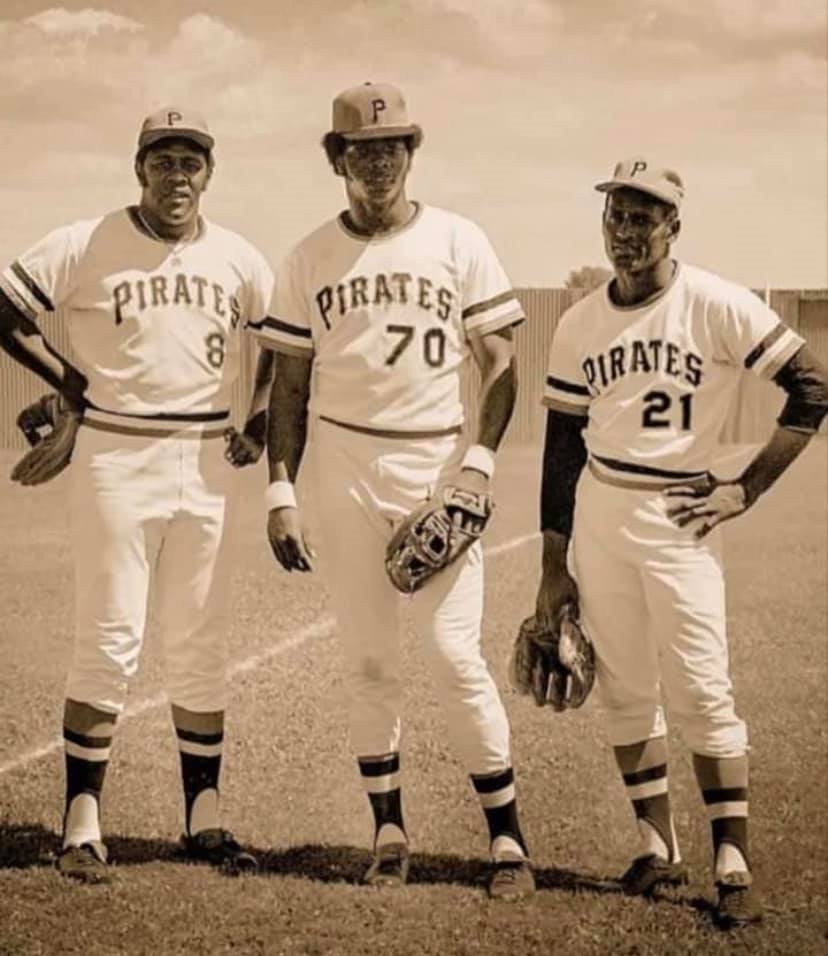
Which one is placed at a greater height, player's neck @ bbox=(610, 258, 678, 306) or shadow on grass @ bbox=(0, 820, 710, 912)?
player's neck @ bbox=(610, 258, 678, 306)

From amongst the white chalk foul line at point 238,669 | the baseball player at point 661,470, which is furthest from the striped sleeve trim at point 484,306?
the white chalk foul line at point 238,669

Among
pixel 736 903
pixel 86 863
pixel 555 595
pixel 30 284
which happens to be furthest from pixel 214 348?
pixel 736 903

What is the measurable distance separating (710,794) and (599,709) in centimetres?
167

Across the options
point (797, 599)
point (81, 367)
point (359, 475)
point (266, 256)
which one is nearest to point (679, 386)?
point (359, 475)

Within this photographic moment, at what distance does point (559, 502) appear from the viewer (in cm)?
338

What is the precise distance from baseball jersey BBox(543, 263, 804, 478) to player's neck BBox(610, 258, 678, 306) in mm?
15

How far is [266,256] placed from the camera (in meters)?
3.57

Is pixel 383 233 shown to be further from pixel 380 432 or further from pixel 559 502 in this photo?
pixel 559 502

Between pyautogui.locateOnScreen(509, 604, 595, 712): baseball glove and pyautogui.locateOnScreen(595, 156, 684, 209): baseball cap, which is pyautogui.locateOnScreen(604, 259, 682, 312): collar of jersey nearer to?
pyautogui.locateOnScreen(595, 156, 684, 209): baseball cap

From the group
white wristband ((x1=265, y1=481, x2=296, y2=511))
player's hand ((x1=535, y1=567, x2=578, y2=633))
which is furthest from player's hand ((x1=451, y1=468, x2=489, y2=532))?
white wristband ((x1=265, y1=481, x2=296, y2=511))

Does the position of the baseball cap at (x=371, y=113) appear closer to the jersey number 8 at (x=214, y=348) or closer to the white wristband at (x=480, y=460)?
the jersey number 8 at (x=214, y=348)

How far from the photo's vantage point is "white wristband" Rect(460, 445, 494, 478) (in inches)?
129

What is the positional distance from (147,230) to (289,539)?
71 centimetres

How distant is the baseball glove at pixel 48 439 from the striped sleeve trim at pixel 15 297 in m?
0.21
